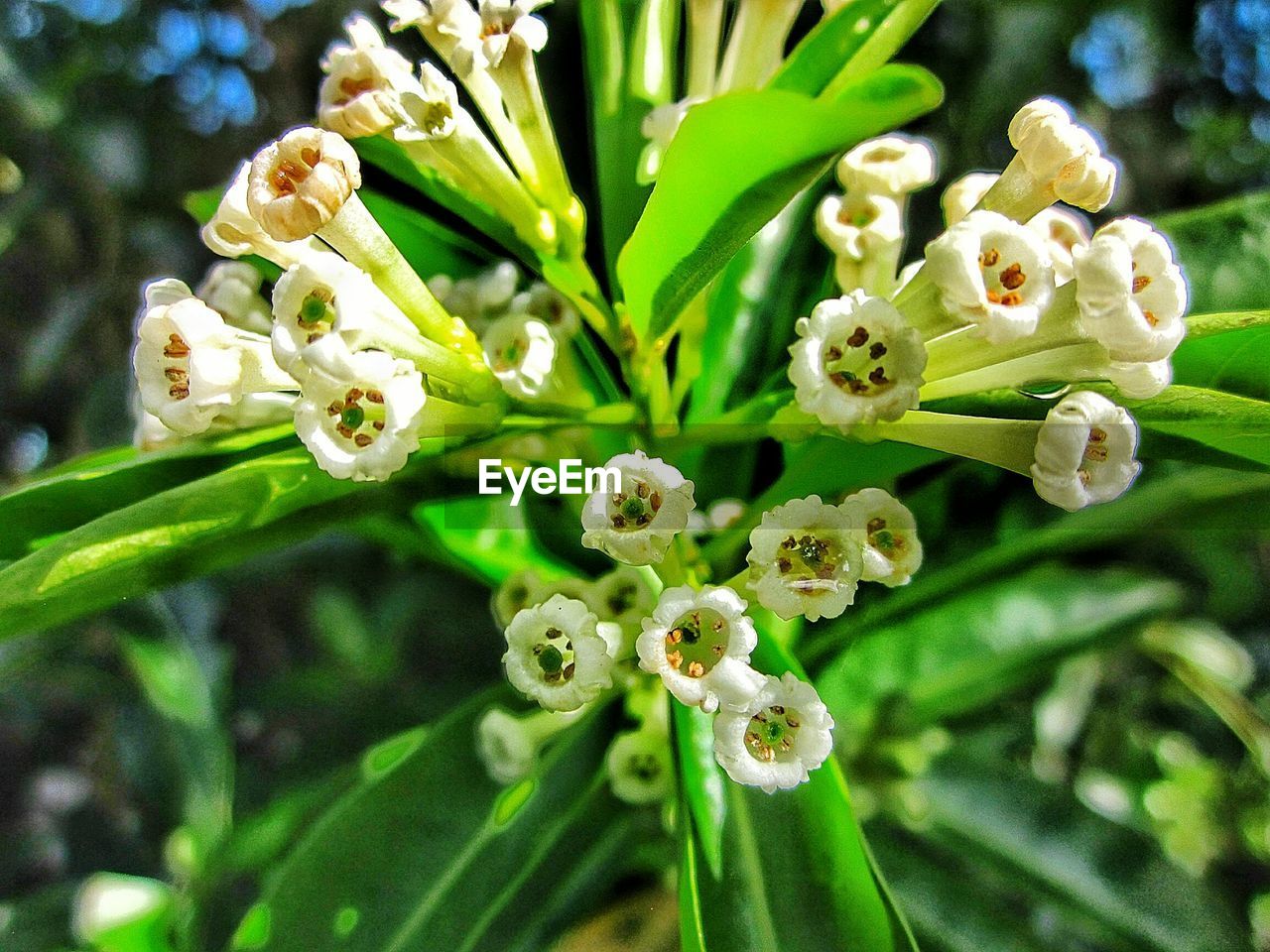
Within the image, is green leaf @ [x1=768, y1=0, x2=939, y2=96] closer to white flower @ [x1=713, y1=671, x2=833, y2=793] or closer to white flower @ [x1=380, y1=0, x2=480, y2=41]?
white flower @ [x1=380, y1=0, x2=480, y2=41]

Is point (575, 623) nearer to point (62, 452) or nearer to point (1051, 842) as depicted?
point (1051, 842)

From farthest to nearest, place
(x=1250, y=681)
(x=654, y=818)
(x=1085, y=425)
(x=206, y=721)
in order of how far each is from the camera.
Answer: (x=1250, y=681) < (x=206, y=721) < (x=654, y=818) < (x=1085, y=425)

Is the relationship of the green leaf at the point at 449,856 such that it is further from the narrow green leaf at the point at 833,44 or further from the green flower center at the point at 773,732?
the narrow green leaf at the point at 833,44

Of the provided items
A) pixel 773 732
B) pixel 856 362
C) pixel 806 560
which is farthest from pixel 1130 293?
pixel 773 732

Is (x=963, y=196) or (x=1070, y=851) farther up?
(x=963, y=196)

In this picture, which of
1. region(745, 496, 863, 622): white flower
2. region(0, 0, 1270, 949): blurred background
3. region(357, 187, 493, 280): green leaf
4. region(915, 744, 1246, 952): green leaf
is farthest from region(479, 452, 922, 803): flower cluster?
region(0, 0, 1270, 949): blurred background

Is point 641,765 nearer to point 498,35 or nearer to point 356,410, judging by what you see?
point 356,410

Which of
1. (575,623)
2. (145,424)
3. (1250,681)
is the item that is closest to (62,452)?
(145,424)

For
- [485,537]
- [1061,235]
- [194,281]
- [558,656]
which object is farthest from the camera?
[194,281]

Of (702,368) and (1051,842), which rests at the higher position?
(702,368)
